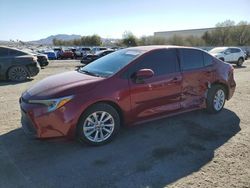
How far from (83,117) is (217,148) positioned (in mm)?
2266

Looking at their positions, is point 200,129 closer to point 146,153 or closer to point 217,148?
point 217,148

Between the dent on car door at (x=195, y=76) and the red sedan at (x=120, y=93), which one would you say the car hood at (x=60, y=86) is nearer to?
the red sedan at (x=120, y=93)

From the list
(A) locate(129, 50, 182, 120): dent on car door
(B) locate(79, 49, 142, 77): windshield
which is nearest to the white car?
(A) locate(129, 50, 182, 120): dent on car door

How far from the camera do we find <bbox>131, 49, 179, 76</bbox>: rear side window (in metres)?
5.04

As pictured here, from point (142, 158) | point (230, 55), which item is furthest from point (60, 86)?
point (230, 55)

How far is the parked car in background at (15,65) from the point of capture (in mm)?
11367

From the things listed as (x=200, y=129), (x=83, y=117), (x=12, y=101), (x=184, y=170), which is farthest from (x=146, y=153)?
(x=12, y=101)

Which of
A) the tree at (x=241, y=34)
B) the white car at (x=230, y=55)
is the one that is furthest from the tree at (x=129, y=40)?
the white car at (x=230, y=55)

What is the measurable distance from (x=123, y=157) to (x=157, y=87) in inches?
61.5

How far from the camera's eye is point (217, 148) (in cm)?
450

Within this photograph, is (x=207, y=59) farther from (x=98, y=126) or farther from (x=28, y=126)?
(x=28, y=126)

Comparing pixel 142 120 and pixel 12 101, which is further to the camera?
pixel 12 101

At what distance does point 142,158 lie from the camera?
13.5ft

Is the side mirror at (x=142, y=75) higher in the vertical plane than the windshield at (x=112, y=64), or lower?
lower
